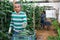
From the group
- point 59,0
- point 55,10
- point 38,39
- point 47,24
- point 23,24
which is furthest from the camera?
point 59,0

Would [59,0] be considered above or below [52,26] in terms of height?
above

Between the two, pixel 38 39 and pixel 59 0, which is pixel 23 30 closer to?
pixel 38 39

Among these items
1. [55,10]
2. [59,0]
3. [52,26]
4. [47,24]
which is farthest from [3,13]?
[59,0]

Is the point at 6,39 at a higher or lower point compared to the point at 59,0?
lower

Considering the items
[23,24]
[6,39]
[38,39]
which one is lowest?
[38,39]

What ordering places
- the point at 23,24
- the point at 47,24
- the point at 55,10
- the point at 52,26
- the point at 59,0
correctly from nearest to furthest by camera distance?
the point at 23,24
the point at 47,24
the point at 52,26
the point at 55,10
the point at 59,0

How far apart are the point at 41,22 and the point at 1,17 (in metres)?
3.79

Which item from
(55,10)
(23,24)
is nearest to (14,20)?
(23,24)

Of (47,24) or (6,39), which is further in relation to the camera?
(47,24)

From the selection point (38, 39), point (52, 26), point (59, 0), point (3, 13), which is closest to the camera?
point (3, 13)

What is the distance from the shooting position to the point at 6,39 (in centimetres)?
401

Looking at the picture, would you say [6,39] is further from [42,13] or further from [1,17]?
[42,13]

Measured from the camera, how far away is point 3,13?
3.98 m

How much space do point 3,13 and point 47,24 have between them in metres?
3.84
